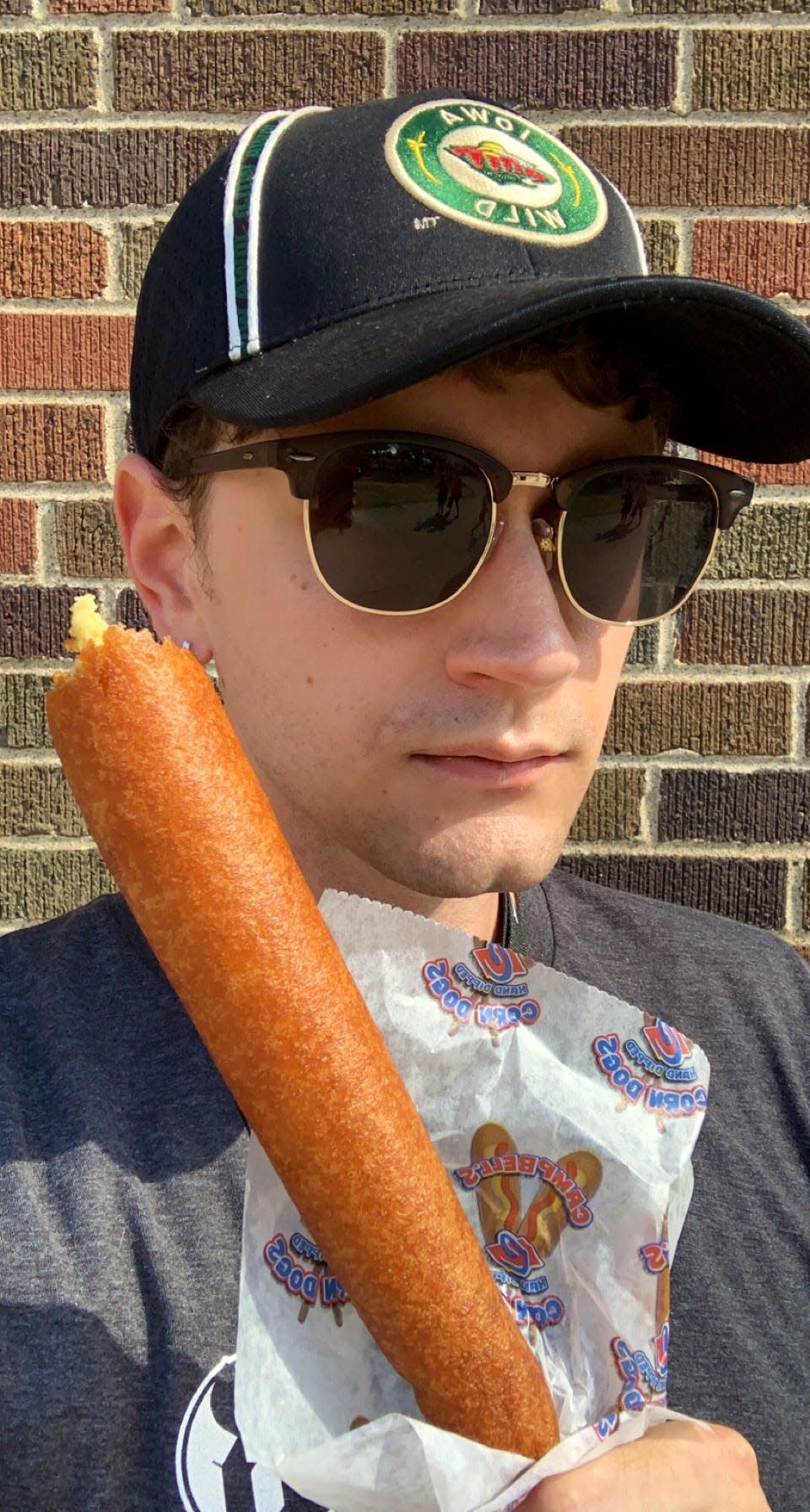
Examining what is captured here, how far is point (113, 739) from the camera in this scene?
102 cm

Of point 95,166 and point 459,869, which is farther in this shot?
point 95,166

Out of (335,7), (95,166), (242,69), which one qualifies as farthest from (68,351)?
(335,7)

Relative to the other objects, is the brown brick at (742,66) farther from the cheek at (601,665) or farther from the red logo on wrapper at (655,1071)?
the red logo on wrapper at (655,1071)

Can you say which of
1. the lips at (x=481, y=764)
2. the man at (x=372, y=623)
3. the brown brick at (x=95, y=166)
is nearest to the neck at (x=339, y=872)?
the man at (x=372, y=623)

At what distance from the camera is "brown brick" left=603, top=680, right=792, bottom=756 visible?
2418mm

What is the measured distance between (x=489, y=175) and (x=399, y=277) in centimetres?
19

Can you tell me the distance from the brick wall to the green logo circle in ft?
2.94

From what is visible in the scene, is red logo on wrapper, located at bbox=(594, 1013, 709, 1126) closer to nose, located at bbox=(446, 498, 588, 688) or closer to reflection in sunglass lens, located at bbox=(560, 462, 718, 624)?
nose, located at bbox=(446, 498, 588, 688)

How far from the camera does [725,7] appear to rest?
2307mm

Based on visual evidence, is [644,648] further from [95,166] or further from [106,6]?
[106,6]

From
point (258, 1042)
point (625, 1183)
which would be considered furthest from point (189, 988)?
point (625, 1183)

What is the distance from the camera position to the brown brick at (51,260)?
2324 mm

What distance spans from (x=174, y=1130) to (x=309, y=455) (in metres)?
0.79

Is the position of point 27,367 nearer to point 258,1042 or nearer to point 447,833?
point 447,833
